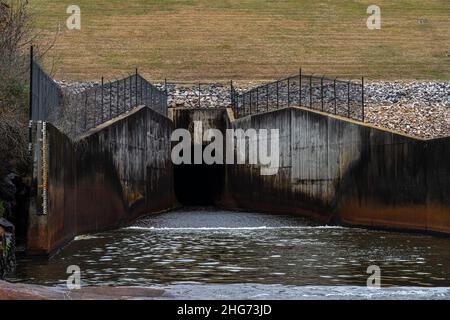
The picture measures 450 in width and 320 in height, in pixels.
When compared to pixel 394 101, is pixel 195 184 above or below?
below

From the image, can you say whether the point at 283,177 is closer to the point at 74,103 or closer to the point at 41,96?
the point at 74,103

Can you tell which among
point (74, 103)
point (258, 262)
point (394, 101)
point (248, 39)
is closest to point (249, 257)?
point (258, 262)

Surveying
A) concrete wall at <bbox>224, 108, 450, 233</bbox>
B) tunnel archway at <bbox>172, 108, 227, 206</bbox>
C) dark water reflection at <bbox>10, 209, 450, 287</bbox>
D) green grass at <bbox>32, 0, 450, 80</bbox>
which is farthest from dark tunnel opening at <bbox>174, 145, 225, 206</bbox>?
dark water reflection at <bbox>10, 209, 450, 287</bbox>

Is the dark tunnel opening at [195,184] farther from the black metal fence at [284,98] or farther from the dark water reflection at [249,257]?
the dark water reflection at [249,257]

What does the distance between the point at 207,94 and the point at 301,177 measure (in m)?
15.6

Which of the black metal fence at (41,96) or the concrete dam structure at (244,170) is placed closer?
the black metal fence at (41,96)

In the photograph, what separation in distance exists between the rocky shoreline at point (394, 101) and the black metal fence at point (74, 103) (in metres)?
3.11

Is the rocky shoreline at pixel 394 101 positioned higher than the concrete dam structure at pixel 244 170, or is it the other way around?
the rocky shoreline at pixel 394 101

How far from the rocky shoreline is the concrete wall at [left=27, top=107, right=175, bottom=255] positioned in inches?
188

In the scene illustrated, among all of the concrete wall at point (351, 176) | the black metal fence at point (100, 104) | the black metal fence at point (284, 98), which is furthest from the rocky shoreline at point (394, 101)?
the concrete wall at point (351, 176)

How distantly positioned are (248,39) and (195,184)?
1380 centimetres

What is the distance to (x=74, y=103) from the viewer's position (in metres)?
28.6

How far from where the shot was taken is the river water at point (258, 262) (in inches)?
589
